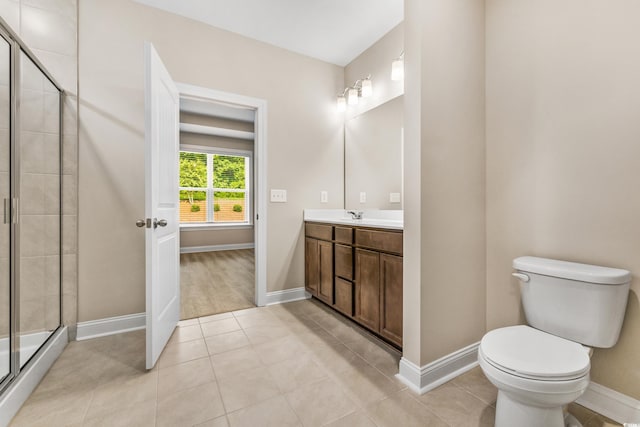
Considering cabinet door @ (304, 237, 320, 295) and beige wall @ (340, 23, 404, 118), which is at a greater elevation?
beige wall @ (340, 23, 404, 118)

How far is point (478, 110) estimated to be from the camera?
1.72 m

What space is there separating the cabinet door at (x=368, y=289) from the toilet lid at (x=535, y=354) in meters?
0.77

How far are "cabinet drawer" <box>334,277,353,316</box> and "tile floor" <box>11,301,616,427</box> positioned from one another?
19 cm

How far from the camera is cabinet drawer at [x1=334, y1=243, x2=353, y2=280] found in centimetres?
216

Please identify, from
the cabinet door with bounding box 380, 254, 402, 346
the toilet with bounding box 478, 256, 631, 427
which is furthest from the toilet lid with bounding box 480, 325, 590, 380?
the cabinet door with bounding box 380, 254, 402, 346

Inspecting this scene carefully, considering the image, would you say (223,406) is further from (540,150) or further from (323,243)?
(540,150)

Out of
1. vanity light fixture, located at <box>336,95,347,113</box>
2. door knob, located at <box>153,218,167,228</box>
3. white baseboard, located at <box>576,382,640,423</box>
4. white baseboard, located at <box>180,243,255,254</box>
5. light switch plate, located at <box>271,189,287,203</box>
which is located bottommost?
white baseboard, located at <box>576,382,640,423</box>

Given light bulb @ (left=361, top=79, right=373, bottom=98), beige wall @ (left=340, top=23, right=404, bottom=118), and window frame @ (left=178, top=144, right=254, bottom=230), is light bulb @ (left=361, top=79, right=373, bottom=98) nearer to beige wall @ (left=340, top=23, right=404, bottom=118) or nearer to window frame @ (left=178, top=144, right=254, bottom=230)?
beige wall @ (left=340, top=23, right=404, bottom=118)

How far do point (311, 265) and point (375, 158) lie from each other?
121 centimetres

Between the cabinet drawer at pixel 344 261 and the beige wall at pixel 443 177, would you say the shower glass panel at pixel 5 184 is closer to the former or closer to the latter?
the cabinet drawer at pixel 344 261

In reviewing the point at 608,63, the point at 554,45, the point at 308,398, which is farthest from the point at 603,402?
the point at 554,45

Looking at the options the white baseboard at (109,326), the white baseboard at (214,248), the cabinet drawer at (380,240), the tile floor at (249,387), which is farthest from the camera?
the white baseboard at (214,248)

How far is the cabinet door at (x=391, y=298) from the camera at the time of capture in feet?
5.60

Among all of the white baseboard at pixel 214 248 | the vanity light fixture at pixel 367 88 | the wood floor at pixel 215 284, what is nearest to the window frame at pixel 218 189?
the white baseboard at pixel 214 248
